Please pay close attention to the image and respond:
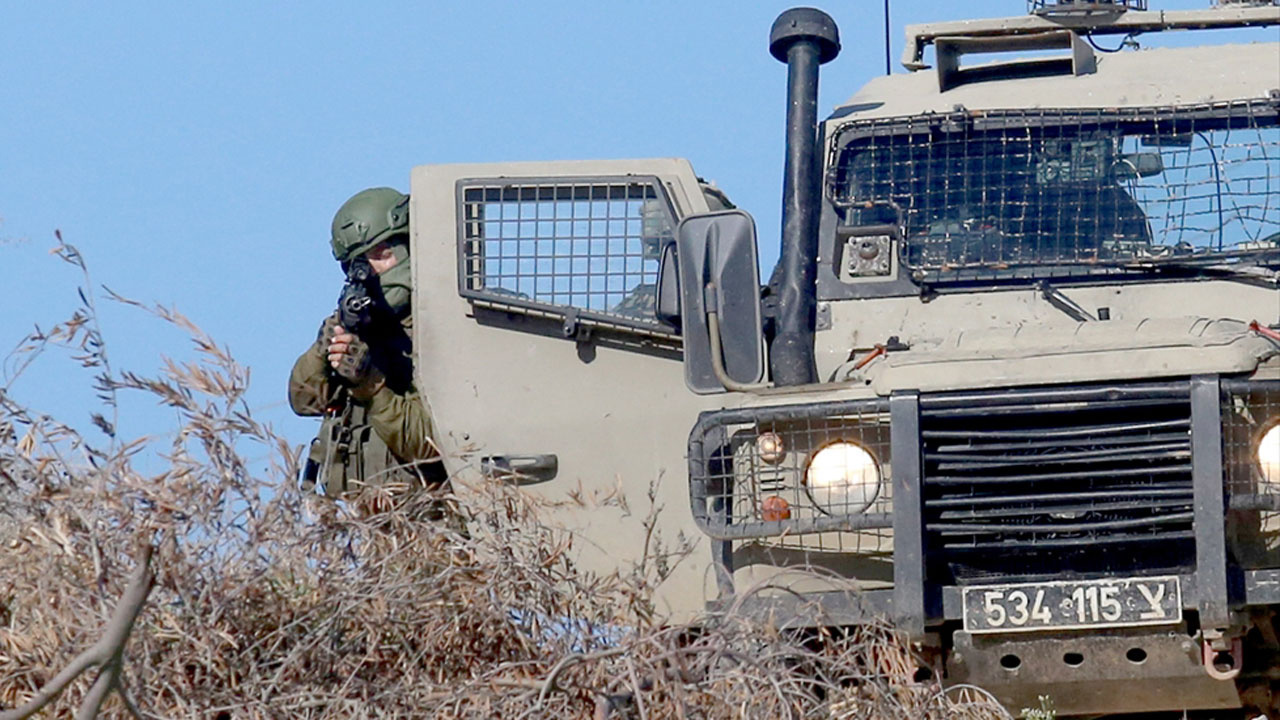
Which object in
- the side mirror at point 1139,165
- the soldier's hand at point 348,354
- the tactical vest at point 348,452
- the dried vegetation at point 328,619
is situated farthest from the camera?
the tactical vest at point 348,452

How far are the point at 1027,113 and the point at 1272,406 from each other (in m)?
1.58

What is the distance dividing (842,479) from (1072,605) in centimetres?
61

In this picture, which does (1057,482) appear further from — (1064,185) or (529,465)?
(529,465)

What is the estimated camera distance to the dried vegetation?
5070mm

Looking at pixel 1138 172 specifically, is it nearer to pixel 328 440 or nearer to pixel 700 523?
pixel 700 523

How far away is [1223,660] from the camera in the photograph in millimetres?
5434

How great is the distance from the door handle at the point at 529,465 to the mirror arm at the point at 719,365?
0.93 meters

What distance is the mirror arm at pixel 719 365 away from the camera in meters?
5.77

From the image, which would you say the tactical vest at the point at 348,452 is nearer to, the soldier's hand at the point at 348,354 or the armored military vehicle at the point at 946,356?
the soldier's hand at the point at 348,354

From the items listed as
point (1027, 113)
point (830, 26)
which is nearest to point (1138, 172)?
point (1027, 113)

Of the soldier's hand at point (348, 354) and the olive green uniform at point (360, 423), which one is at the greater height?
the soldier's hand at point (348, 354)

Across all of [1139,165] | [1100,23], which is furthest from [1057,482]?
[1100,23]

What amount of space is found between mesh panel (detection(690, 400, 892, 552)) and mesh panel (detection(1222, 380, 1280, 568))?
30.2 inches

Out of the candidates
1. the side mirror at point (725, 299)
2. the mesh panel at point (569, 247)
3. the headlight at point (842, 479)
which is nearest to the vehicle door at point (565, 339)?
the mesh panel at point (569, 247)
